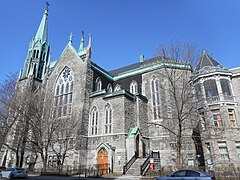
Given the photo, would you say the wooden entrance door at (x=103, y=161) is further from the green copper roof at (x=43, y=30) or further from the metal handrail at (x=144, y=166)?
the green copper roof at (x=43, y=30)

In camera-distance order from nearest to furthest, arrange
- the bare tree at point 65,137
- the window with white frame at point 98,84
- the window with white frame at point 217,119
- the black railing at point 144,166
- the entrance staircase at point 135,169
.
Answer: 1. the black railing at point 144,166
2. the entrance staircase at point 135,169
3. the window with white frame at point 217,119
4. the bare tree at point 65,137
5. the window with white frame at point 98,84

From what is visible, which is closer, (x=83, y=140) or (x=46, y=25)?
(x=83, y=140)

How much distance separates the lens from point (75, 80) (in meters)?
29.0

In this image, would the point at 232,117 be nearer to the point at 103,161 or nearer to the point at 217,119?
the point at 217,119

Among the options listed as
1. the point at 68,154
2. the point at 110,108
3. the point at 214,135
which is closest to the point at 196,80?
the point at 214,135

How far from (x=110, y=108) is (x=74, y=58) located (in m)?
11.5

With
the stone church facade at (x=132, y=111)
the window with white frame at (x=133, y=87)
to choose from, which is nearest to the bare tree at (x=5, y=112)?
the stone church facade at (x=132, y=111)

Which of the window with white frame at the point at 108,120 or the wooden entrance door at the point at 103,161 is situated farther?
the window with white frame at the point at 108,120

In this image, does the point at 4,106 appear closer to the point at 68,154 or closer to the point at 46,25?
the point at 68,154

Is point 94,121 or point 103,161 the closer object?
point 103,161

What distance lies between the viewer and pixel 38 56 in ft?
137

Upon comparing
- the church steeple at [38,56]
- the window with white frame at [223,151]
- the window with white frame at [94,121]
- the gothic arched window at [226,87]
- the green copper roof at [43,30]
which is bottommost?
the window with white frame at [223,151]

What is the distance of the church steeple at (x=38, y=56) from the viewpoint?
39.9 meters

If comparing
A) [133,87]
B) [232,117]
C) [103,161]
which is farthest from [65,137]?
[232,117]
